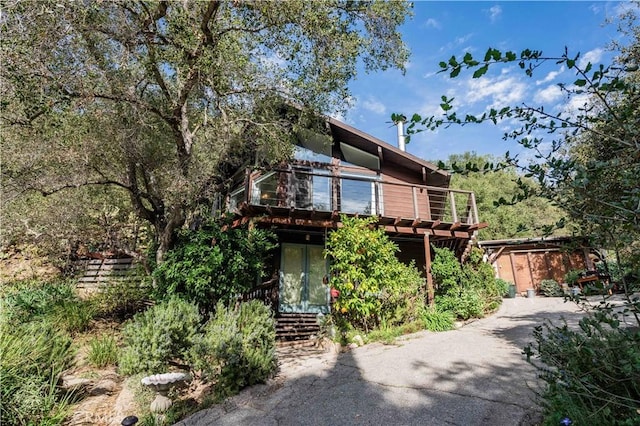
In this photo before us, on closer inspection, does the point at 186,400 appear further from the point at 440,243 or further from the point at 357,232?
the point at 440,243

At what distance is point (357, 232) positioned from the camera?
803 centimetres

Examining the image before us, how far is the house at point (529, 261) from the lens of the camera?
54.4 feet

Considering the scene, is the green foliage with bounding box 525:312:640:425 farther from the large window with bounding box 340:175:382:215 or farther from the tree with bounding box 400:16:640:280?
the large window with bounding box 340:175:382:215

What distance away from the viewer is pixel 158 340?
5.11 metres

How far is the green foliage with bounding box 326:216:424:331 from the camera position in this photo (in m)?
7.70

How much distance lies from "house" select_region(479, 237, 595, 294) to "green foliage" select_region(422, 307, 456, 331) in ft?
32.4

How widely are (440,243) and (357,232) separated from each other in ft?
19.7

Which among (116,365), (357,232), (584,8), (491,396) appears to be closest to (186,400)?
(116,365)

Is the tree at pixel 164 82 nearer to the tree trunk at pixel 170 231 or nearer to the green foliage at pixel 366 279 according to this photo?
the tree trunk at pixel 170 231

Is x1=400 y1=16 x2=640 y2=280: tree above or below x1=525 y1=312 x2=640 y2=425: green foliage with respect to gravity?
above

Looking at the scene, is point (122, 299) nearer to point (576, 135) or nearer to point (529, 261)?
point (576, 135)

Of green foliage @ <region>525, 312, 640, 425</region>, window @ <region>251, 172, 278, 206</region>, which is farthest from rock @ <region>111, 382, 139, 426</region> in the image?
window @ <region>251, 172, 278, 206</region>

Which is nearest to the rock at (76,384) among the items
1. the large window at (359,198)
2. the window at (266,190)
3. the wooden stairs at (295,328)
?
the wooden stairs at (295,328)

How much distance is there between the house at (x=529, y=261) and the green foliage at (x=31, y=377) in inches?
701
